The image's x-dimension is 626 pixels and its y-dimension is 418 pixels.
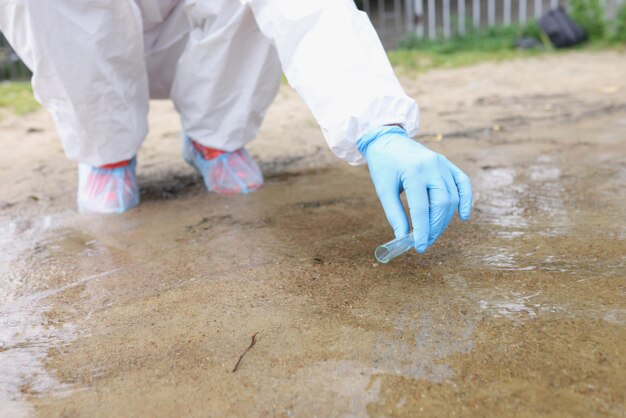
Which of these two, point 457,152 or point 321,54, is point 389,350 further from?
point 457,152

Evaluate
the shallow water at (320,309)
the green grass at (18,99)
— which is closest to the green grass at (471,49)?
the green grass at (18,99)

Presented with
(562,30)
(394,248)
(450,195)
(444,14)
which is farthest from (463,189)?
(444,14)

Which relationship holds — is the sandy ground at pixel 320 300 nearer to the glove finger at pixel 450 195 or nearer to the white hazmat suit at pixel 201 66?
the glove finger at pixel 450 195

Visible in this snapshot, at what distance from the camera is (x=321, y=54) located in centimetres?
121

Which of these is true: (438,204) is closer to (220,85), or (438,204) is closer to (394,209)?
(394,209)

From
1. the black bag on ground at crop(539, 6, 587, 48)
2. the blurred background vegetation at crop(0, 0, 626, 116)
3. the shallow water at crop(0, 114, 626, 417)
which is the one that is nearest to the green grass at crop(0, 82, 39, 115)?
the blurred background vegetation at crop(0, 0, 626, 116)

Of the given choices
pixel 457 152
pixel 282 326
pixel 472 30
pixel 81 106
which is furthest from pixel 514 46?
pixel 282 326

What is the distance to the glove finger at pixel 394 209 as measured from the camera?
1.12 m

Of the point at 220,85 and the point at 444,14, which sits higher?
the point at 220,85

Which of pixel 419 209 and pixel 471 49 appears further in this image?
pixel 471 49

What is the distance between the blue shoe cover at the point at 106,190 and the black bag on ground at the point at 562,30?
167 inches

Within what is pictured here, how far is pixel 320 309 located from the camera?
1070 millimetres

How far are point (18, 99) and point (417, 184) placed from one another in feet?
11.6

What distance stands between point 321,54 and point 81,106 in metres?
0.75
